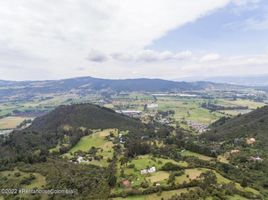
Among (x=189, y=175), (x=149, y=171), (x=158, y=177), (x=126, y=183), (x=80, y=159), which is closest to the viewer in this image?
(x=126, y=183)

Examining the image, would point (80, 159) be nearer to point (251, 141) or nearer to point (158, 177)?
point (158, 177)

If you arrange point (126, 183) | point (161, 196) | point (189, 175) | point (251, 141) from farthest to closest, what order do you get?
point (251, 141)
point (189, 175)
point (126, 183)
point (161, 196)

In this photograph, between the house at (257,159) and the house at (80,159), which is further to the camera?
the house at (80,159)

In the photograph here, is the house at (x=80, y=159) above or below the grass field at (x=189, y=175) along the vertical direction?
below

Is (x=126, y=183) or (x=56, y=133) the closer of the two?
(x=126, y=183)

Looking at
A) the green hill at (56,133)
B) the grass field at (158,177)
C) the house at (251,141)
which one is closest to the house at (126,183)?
the grass field at (158,177)

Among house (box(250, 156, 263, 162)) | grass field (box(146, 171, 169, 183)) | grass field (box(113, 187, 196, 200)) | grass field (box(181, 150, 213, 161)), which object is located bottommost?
grass field (box(181, 150, 213, 161))

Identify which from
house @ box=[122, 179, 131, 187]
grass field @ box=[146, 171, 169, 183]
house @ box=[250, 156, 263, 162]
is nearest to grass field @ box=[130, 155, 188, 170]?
grass field @ box=[146, 171, 169, 183]

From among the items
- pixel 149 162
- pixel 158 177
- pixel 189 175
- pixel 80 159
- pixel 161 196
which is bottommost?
pixel 80 159

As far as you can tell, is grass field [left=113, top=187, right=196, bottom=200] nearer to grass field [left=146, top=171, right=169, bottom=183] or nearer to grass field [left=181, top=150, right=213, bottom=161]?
grass field [left=146, top=171, right=169, bottom=183]

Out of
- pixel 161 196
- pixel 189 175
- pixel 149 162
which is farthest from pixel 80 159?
pixel 161 196

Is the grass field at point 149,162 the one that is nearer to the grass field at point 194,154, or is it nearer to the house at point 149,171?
the house at point 149,171

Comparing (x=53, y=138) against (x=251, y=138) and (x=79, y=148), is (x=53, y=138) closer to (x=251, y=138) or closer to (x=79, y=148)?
(x=79, y=148)
